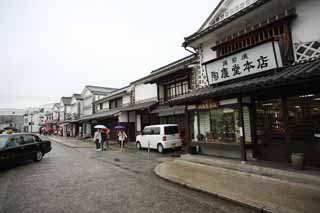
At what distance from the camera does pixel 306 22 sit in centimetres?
654

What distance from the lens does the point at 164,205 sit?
441cm

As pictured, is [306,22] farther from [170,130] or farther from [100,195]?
[100,195]

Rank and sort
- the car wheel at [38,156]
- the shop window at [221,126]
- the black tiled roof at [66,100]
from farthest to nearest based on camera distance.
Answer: the black tiled roof at [66,100] < the car wheel at [38,156] < the shop window at [221,126]

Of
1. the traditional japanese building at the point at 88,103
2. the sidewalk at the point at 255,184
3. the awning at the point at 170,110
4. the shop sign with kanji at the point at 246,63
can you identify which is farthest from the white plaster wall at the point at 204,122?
the traditional japanese building at the point at 88,103

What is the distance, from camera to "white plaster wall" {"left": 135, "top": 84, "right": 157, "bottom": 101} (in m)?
17.9

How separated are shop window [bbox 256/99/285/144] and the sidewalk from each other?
1.54 m

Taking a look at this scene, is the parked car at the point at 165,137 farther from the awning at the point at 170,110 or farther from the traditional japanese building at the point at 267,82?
the traditional japanese building at the point at 267,82

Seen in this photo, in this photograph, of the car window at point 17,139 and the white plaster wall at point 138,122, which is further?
the white plaster wall at point 138,122

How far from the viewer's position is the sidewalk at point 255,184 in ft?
13.4

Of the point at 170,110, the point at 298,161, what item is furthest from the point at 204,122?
the point at 298,161

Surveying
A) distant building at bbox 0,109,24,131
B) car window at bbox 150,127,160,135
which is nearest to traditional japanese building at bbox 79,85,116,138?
car window at bbox 150,127,160,135

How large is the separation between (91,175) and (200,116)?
21.5 feet

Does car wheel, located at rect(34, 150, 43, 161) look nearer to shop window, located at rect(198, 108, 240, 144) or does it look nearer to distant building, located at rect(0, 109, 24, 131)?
shop window, located at rect(198, 108, 240, 144)

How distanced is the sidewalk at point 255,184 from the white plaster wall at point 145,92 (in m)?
11.0
